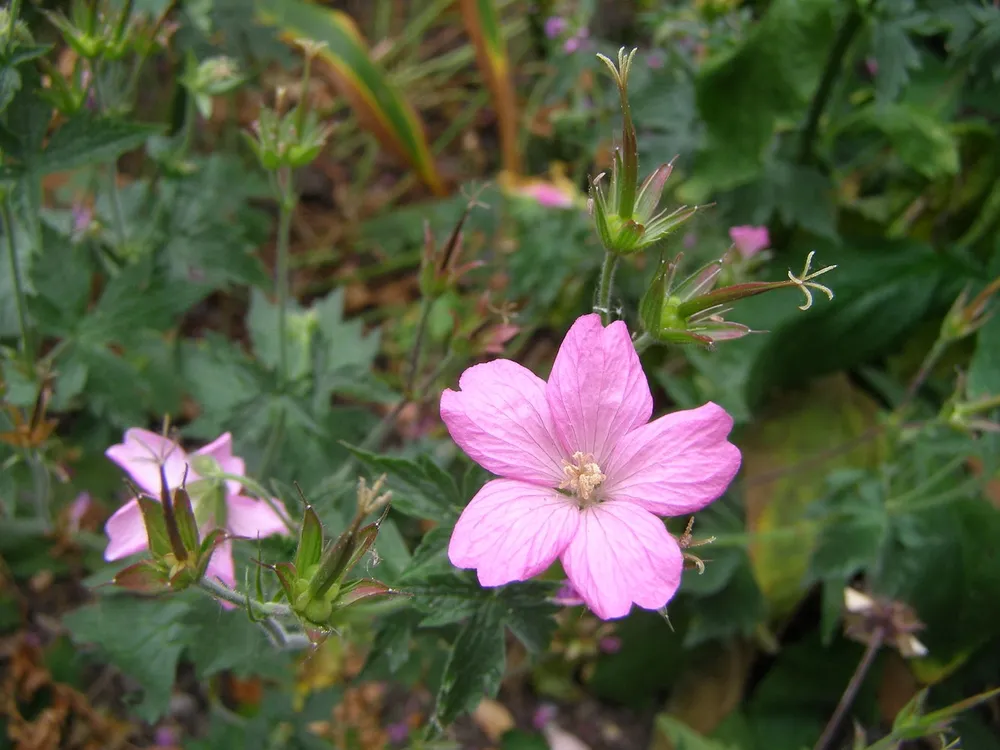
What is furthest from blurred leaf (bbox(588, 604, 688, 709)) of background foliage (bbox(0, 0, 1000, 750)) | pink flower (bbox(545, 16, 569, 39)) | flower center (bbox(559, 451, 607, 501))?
pink flower (bbox(545, 16, 569, 39))

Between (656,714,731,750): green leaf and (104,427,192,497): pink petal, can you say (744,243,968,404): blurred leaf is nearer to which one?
(656,714,731,750): green leaf

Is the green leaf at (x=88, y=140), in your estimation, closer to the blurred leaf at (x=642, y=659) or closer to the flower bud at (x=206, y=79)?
the flower bud at (x=206, y=79)

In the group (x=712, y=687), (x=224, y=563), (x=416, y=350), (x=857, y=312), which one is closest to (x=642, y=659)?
(x=712, y=687)

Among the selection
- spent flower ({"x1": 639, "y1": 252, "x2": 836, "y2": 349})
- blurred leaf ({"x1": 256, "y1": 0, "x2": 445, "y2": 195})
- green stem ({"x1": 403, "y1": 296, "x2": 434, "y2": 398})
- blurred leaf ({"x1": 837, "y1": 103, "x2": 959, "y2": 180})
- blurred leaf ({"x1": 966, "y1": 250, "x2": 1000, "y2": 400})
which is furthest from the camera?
blurred leaf ({"x1": 256, "y1": 0, "x2": 445, "y2": 195})

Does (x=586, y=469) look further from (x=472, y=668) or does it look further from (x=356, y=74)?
(x=356, y=74)

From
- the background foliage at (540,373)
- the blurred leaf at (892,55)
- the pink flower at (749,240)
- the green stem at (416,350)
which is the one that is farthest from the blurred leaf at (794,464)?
the green stem at (416,350)

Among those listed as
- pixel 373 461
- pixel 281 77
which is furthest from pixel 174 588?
pixel 281 77

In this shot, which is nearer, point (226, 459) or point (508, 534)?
point (508, 534)
